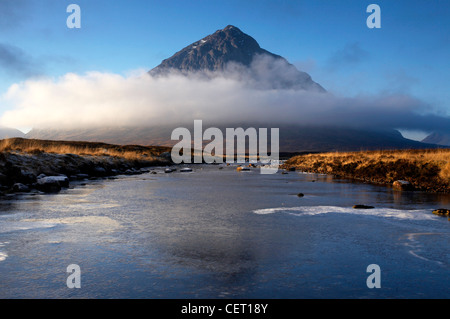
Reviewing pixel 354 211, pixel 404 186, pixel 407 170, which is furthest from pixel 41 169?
pixel 407 170

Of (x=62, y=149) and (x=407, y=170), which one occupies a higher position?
(x=62, y=149)

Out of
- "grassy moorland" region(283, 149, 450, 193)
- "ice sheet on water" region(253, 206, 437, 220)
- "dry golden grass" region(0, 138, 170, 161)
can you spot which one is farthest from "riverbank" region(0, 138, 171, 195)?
"grassy moorland" region(283, 149, 450, 193)

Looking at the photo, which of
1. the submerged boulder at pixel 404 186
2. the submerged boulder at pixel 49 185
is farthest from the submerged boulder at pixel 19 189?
the submerged boulder at pixel 404 186

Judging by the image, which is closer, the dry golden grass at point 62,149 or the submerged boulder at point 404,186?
the submerged boulder at point 404,186

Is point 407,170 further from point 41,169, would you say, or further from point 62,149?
point 62,149

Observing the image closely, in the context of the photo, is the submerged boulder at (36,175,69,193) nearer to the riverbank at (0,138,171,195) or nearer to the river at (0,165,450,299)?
the riverbank at (0,138,171,195)

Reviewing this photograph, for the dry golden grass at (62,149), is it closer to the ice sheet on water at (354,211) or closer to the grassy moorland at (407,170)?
the ice sheet on water at (354,211)

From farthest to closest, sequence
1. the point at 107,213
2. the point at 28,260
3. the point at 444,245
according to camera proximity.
Answer: 1. the point at 107,213
2. the point at 444,245
3. the point at 28,260

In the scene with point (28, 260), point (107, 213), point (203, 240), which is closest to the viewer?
point (28, 260)

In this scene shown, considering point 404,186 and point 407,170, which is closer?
point 404,186

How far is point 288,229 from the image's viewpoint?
436 inches
